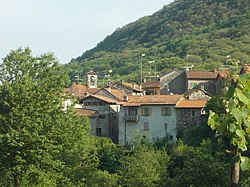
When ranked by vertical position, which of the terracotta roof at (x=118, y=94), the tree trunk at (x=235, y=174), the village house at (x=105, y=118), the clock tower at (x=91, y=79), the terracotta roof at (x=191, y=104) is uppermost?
the clock tower at (x=91, y=79)

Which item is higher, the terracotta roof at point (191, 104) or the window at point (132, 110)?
the terracotta roof at point (191, 104)

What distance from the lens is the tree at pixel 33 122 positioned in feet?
61.0

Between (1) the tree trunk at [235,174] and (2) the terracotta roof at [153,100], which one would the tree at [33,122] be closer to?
(1) the tree trunk at [235,174]

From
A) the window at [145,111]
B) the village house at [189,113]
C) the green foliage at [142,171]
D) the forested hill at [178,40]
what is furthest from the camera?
the forested hill at [178,40]

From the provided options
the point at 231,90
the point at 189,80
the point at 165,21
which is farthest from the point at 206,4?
the point at 231,90

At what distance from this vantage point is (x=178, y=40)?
123m

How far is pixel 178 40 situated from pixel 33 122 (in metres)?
106

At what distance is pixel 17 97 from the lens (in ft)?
63.3

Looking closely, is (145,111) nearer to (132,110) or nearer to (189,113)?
(132,110)

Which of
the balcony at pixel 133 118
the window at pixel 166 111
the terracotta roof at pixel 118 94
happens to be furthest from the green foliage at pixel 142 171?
the terracotta roof at pixel 118 94

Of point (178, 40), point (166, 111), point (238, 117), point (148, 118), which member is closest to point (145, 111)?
point (148, 118)

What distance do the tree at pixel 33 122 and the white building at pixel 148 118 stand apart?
2144 cm

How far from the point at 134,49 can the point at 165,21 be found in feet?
59.6

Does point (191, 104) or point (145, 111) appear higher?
point (191, 104)
